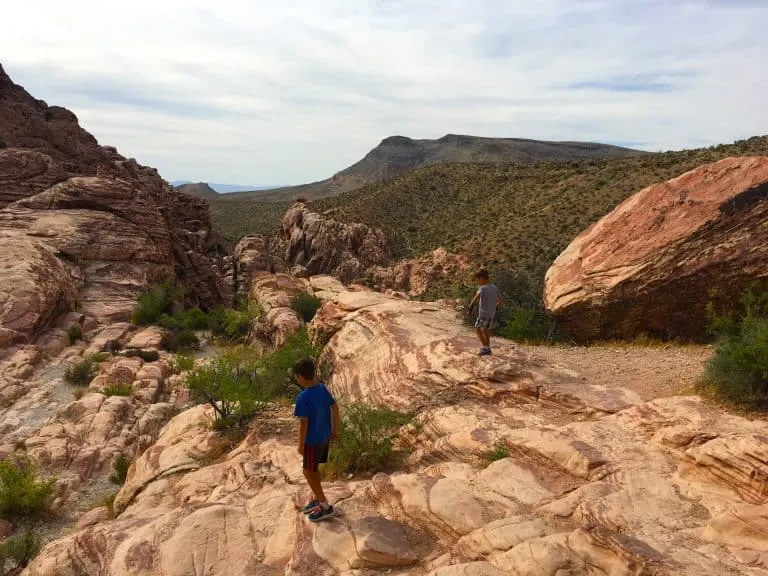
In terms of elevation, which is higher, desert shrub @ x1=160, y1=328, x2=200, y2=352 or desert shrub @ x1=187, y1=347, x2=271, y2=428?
desert shrub @ x1=187, y1=347, x2=271, y2=428

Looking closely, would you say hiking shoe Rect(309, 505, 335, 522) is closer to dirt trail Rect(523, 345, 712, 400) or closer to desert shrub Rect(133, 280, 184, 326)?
A: dirt trail Rect(523, 345, 712, 400)

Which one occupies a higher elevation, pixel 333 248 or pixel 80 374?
pixel 333 248

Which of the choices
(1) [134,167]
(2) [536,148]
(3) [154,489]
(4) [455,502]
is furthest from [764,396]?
(2) [536,148]

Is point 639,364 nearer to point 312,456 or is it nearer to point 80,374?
point 312,456

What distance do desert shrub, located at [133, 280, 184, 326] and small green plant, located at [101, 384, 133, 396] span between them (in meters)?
9.22

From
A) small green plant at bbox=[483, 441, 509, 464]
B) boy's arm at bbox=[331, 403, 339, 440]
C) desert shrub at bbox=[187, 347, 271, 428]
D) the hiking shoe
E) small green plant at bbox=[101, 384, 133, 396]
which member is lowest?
small green plant at bbox=[101, 384, 133, 396]

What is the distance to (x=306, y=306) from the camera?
86.5 ft

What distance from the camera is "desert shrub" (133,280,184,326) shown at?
25656 mm

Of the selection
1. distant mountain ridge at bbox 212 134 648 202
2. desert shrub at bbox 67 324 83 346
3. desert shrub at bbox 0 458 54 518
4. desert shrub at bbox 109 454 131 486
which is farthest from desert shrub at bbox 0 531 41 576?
distant mountain ridge at bbox 212 134 648 202

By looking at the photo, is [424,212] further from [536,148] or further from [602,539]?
[536,148]

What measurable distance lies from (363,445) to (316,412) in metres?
2.20

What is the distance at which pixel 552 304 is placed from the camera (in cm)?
1198

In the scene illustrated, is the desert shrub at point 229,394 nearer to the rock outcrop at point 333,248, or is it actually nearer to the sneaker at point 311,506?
the sneaker at point 311,506

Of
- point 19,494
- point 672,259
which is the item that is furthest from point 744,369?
point 19,494
